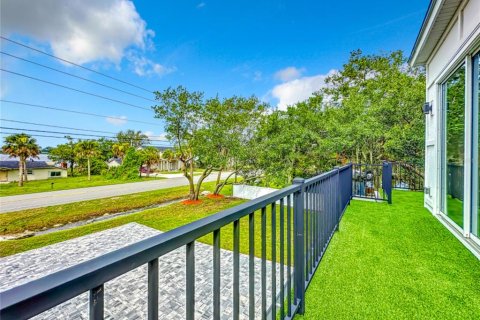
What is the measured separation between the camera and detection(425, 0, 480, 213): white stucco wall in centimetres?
281

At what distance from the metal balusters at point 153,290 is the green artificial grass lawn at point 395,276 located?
1.64m

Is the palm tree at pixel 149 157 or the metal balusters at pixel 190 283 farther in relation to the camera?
the palm tree at pixel 149 157

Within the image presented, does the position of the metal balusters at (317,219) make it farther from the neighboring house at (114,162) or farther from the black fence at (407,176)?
the neighboring house at (114,162)

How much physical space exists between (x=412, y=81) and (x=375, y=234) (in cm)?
959

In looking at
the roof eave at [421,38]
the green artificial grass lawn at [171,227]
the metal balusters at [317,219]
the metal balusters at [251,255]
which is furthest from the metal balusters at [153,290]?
the roof eave at [421,38]

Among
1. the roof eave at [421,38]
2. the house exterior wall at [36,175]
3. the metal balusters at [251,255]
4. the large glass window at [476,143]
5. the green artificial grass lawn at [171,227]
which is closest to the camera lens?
the metal balusters at [251,255]

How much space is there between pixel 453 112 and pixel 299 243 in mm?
3802

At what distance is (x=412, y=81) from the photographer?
9.87 m

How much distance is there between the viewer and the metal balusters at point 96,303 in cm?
52

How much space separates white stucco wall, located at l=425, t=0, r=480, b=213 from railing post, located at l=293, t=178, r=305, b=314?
8.89 feet

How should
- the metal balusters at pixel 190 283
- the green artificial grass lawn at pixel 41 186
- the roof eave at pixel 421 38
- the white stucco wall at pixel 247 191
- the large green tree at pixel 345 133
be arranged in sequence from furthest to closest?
the green artificial grass lawn at pixel 41 186
the white stucco wall at pixel 247 191
the large green tree at pixel 345 133
the roof eave at pixel 421 38
the metal balusters at pixel 190 283

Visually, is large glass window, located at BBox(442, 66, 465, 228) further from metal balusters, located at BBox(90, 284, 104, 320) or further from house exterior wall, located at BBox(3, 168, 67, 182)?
house exterior wall, located at BBox(3, 168, 67, 182)

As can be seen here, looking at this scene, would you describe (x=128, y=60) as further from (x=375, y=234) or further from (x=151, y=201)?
(x=375, y=234)

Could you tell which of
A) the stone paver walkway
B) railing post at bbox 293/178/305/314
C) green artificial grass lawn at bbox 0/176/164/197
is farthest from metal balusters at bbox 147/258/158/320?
green artificial grass lawn at bbox 0/176/164/197
